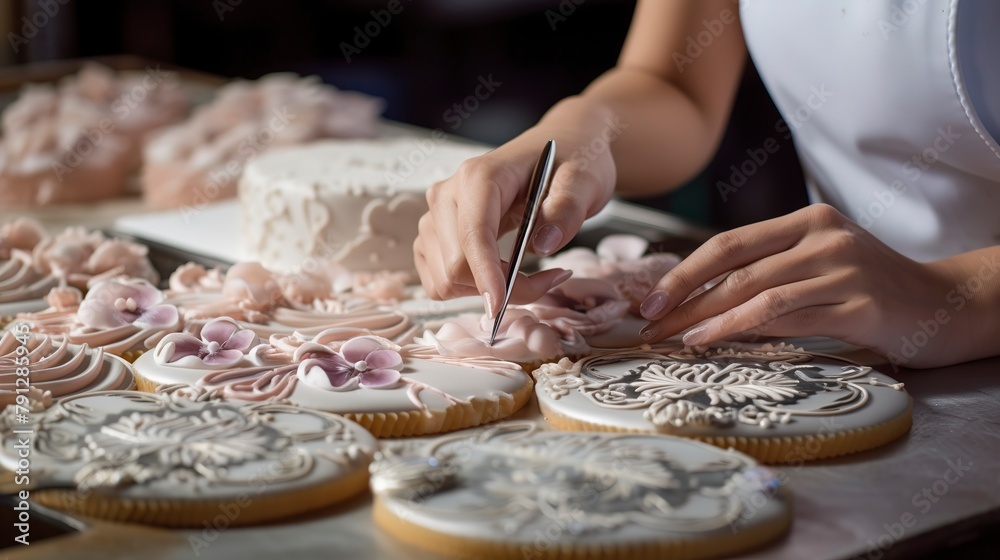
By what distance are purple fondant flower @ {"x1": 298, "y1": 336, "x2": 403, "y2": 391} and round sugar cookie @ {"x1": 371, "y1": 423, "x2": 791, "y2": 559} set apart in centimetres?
15

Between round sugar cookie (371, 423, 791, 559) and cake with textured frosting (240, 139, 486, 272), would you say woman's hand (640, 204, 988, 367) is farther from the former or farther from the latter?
cake with textured frosting (240, 139, 486, 272)

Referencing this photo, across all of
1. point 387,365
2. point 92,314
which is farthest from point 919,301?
point 92,314

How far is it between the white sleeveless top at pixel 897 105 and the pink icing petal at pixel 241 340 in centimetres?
85

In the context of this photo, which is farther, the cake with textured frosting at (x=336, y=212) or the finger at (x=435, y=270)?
the cake with textured frosting at (x=336, y=212)

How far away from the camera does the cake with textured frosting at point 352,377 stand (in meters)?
1.02

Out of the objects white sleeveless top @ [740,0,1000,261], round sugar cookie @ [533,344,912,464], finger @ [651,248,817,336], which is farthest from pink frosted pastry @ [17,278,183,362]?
white sleeveless top @ [740,0,1000,261]

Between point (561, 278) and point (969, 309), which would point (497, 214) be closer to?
point (561, 278)

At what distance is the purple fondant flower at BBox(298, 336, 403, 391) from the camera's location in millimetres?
1054

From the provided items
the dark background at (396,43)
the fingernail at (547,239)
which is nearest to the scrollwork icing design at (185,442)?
Result: the fingernail at (547,239)

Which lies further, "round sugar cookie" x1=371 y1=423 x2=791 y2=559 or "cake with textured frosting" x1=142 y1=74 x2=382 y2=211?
"cake with textured frosting" x1=142 y1=74 x2=382 y2=211

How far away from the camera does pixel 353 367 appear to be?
1.08 meters

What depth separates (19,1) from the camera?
14.1ft

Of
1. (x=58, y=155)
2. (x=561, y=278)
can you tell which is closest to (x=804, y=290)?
(x=561, y=278)

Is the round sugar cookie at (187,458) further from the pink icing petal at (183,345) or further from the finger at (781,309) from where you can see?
the finger at (781,309)
